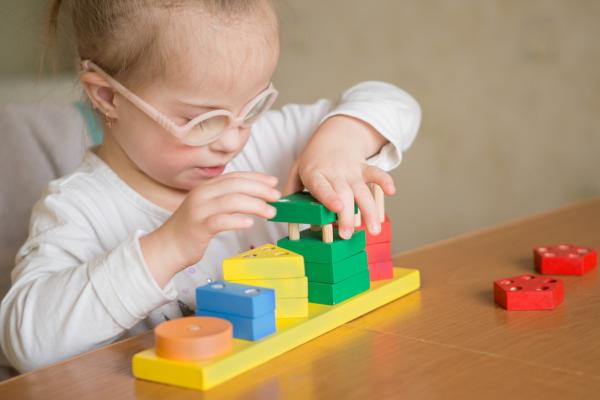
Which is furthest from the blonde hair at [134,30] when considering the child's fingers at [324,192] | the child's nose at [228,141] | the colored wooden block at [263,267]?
the colored wooden block at [263,267]

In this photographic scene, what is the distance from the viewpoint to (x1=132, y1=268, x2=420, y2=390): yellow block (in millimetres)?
616

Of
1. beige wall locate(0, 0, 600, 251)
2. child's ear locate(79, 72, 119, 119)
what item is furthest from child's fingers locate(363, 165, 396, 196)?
beige wall locate(0, 0, 600, 251)

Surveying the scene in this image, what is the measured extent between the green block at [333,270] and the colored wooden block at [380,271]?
2.1 inches

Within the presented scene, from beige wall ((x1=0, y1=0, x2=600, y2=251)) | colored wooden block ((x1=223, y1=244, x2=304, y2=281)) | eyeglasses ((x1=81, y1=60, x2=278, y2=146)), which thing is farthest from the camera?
beige wall ((x1=0, y1=0, x2=600, y2=251))

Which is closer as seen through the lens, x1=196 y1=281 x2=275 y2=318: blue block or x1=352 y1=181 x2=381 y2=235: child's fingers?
x1=196 y1=281 x2=275 y2=318: blue block

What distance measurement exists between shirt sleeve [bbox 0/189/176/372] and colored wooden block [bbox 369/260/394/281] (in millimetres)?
217

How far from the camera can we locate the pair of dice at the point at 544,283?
78 centimetres

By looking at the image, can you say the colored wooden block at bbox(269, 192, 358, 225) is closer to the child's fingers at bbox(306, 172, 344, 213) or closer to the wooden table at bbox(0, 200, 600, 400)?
the child's fingers at bbox(306, 172, 344, 213)

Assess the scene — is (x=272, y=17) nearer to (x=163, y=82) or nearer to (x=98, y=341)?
(x=163, y=82)

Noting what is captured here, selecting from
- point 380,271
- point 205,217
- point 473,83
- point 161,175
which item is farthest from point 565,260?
point 473,83

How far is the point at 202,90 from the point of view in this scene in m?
0.94

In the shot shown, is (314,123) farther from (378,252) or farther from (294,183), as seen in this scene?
(378,252)

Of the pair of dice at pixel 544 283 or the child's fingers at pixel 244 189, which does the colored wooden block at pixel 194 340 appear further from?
the pair of dice at pixel 544 283

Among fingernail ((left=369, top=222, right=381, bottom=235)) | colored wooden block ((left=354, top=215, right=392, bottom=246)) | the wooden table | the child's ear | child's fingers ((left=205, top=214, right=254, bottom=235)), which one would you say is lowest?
the wooden table
